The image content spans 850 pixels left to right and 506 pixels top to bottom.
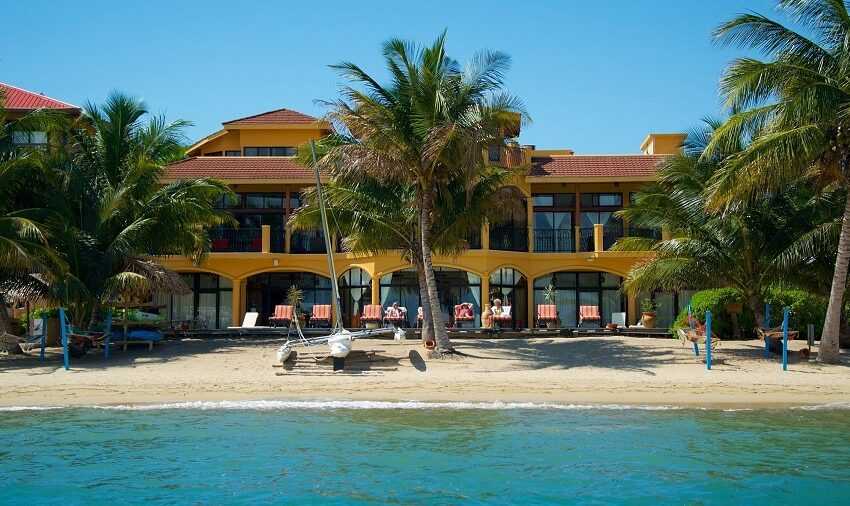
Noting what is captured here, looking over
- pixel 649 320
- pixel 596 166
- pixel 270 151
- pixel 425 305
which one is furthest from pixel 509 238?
pixel 270 151

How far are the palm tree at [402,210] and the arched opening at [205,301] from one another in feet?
33.5

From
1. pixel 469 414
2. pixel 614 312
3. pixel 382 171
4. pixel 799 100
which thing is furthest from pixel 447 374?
pixel 614 312

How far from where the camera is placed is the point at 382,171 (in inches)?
746

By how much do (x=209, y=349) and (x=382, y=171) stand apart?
7.08 meters

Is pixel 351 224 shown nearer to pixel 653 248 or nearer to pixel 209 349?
pixel 209 349

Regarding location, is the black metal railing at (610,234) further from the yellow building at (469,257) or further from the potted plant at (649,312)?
the potted plant at (649,312)

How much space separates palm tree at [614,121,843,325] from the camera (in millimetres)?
19938

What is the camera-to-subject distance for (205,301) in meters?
31.2

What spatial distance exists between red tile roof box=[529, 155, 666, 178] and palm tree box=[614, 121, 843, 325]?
772cm

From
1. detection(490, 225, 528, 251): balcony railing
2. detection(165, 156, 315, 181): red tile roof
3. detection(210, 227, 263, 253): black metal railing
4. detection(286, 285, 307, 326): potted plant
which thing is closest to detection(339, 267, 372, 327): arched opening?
detection(286, 285, 307, 326): potted plant

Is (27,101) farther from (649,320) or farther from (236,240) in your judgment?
(649,320)

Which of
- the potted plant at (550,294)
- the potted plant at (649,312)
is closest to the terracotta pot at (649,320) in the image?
the potted plant at (649,312)

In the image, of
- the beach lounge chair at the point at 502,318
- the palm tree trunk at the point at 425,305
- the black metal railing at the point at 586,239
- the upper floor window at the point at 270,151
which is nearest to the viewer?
the palm tree trunk at the point at 425,305

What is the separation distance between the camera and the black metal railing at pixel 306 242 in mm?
29938
